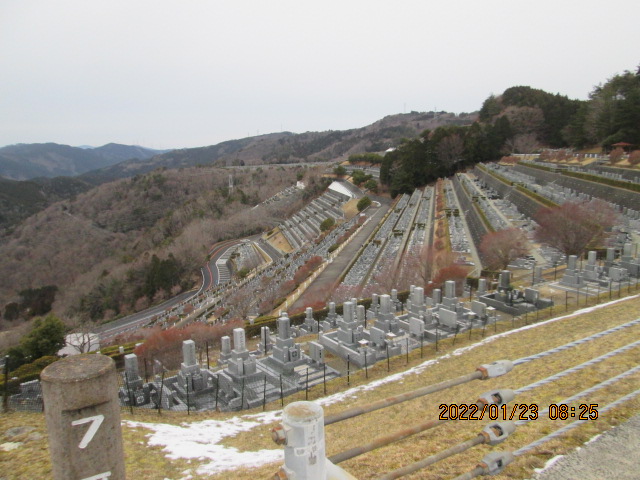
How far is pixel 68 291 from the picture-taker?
49812 millimetres

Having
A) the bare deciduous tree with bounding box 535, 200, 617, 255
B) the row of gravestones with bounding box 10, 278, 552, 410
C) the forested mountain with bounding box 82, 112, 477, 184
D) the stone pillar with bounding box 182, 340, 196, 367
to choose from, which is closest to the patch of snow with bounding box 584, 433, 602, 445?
the row of gravestones with bounding box 10, 278, 552, 410

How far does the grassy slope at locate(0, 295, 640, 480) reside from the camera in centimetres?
392

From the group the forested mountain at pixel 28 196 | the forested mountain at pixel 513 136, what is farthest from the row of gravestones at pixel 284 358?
the forested mountain at pixel 28 196

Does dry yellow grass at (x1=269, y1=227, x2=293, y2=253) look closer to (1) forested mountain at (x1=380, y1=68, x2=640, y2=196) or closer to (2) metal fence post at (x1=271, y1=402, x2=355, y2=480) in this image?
(1) forested mountain at (x1=380, y1=68, x2=640, y2=196)

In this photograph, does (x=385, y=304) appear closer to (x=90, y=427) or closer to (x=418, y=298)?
(x=418, y=298)

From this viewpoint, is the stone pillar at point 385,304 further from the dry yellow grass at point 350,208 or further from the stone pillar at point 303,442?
the dry yellow grass at point 350,208

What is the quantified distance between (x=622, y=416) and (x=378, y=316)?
11104 millimetres

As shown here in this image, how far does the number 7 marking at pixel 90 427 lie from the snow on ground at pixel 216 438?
3192mm

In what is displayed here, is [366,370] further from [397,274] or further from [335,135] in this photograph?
[335,135]

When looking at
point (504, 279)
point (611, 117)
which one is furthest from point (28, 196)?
point (611, 117)

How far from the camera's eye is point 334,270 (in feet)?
88.0

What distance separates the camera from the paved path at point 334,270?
2302 centimetres

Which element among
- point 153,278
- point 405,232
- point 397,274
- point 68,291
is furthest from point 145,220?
point 397,274

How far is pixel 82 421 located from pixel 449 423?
12.3 ft
